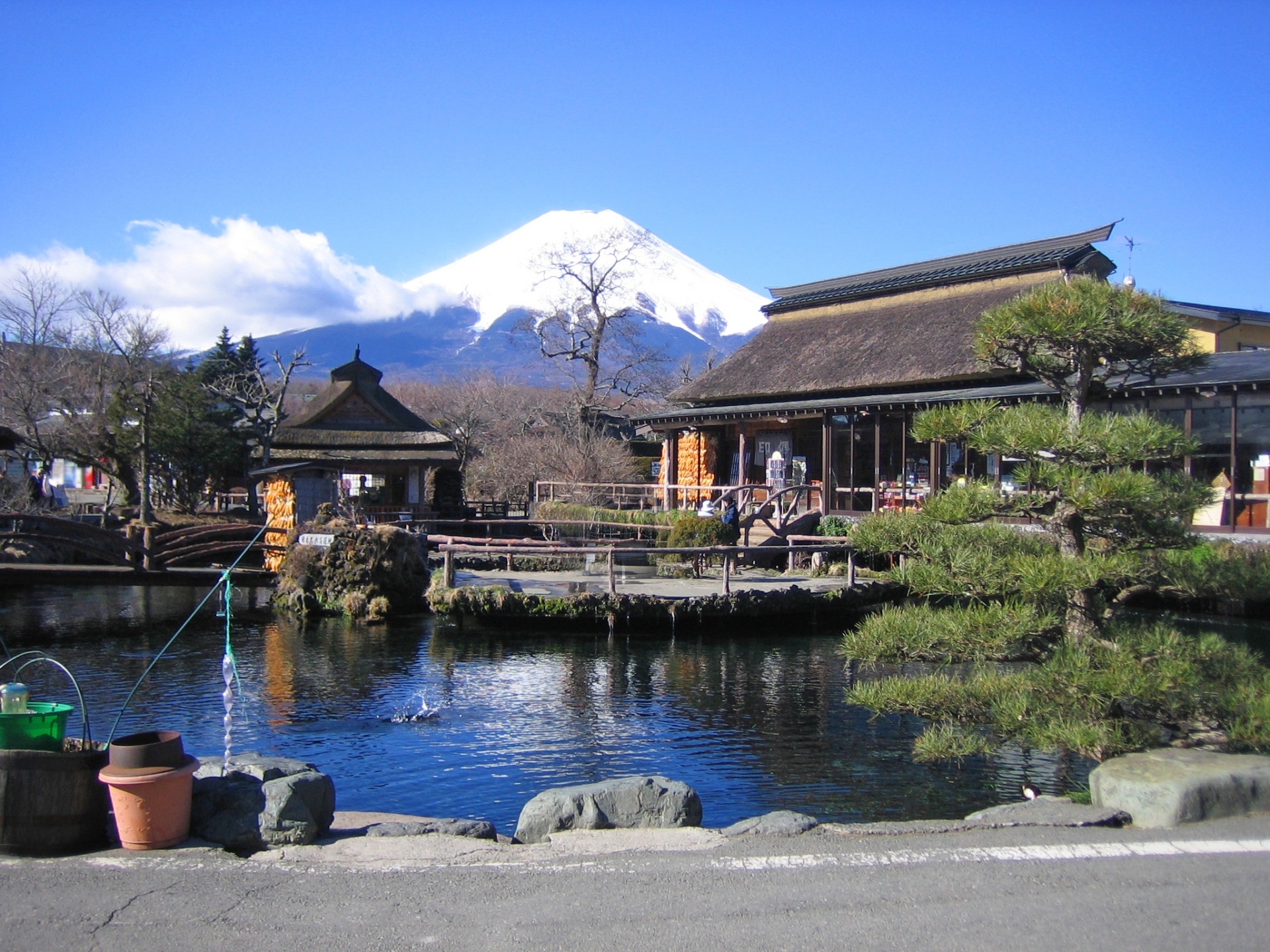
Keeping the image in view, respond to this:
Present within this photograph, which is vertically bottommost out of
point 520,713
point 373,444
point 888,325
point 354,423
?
point 520,713

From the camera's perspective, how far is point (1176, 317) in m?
7.32

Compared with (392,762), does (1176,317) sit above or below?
above

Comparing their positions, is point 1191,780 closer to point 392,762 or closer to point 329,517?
point 392,762

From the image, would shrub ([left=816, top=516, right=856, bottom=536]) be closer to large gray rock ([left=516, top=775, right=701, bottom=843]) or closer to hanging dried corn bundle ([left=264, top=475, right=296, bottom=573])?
hanging dried corn bundle ([left=264, top=475, right=296, bottom=573])

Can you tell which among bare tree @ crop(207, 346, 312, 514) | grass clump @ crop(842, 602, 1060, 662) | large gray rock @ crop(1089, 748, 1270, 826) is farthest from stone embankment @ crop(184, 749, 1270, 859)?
bare tree @ crop(207, 346, 312, 514)

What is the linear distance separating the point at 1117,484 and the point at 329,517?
17.9m

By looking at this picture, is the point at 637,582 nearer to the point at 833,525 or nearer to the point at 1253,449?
the point at 833,525

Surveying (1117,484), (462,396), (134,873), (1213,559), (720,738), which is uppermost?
(462,396)

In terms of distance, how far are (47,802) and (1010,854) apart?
18.2ft

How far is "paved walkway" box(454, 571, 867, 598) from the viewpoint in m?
19.6

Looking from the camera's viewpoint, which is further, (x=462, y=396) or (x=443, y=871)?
(x=462, y=396)

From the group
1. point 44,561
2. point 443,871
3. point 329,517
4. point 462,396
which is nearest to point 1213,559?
point 443,871

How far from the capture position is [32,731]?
19.2 ft

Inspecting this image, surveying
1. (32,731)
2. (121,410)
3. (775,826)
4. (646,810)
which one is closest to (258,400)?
(121,410)
